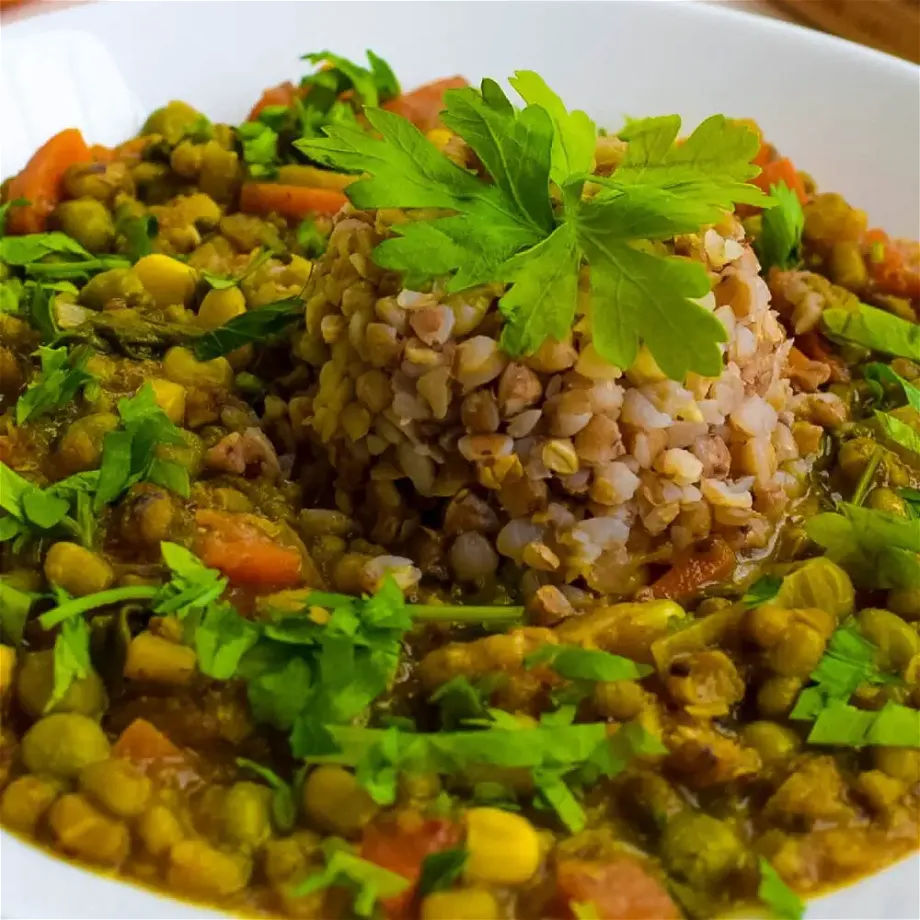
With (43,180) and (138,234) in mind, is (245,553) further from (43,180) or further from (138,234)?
(43,180)

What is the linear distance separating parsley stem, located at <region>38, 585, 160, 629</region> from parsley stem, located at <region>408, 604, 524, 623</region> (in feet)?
1.66

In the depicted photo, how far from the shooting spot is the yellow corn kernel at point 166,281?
3.06 metres

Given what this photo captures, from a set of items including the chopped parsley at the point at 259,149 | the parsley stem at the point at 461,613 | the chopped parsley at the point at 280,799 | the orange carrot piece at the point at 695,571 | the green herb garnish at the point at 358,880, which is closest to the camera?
the green herb garnish at the point at 358,880

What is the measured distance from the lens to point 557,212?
2547 mm

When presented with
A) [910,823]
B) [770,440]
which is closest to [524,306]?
[770,440]

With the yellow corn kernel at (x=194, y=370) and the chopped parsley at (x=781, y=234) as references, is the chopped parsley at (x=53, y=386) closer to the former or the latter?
the yellow corn kernel at (x=194, y=370)

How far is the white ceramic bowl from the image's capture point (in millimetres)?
3723

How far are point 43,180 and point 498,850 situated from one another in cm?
243

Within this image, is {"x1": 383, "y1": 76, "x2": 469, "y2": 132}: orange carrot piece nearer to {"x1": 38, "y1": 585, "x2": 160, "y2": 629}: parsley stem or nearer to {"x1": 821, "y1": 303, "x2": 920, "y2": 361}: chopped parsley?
{"x1": 821, "y1": 303, "x2": 920, "y2": 361}: chopped parsley

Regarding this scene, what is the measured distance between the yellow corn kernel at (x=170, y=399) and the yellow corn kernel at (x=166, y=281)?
0.39 m

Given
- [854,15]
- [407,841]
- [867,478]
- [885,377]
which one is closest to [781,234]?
[885,377]

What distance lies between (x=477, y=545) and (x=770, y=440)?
762mm

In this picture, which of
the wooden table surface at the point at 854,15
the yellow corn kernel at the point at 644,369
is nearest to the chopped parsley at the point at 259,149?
the wooden table surface at the point at 854,15

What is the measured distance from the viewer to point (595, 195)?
2596mm
